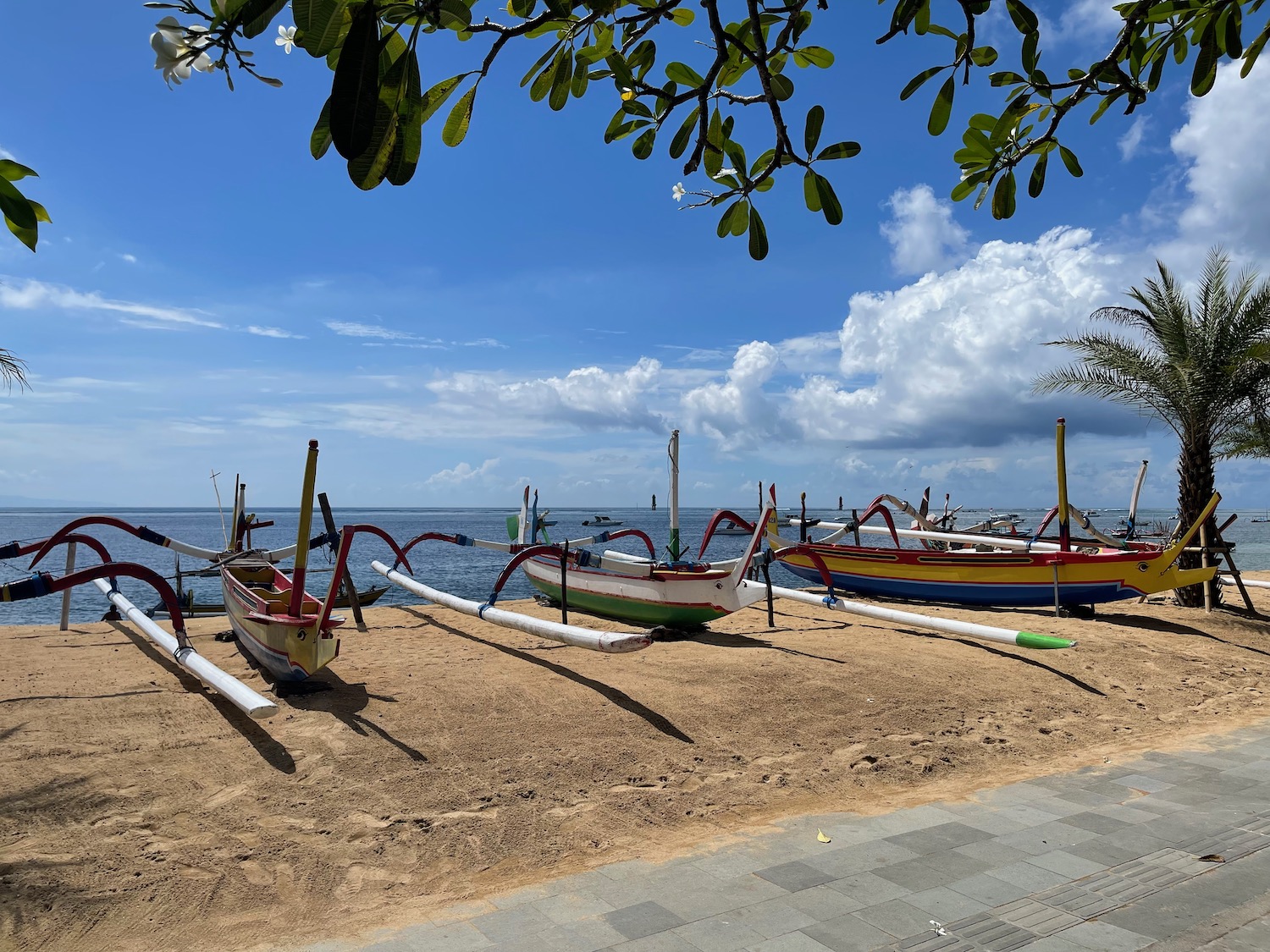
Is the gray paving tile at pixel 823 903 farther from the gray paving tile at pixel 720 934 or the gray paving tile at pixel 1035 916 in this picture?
the gray paving tile at pixel 1035 916

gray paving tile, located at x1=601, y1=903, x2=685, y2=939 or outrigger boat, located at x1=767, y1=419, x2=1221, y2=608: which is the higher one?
outrigger boat, located at x1=767, y1=419, x2=1221, y2=608

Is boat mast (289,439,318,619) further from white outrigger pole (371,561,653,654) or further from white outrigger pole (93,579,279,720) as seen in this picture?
white outrigger pole (371,561,653,654)

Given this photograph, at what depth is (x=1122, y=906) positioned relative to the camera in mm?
4727

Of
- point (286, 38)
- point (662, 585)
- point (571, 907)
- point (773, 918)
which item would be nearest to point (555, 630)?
point (662, 585)

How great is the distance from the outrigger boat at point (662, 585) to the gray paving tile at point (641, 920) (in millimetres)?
6794

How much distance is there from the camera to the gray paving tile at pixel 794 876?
5.10 meters

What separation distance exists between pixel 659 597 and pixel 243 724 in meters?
7.04

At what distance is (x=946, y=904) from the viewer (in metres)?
4.78

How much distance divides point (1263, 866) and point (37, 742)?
368 inches

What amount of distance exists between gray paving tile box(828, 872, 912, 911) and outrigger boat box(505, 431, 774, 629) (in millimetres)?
6846

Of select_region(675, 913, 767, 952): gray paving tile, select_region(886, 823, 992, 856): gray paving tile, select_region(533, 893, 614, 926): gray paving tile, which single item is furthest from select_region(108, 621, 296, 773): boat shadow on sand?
select_region(886, 823, 992, 856): gray paving tile

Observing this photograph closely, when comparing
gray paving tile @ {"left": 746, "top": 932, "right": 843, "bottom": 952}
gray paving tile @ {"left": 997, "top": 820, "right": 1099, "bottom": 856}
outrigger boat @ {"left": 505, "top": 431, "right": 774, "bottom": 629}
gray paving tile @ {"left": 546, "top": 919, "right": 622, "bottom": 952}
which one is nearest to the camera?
gray paving tile @ {"left": 746, "top": 932, "right": 843, "bottom": 952}

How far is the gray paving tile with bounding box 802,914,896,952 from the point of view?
168 inches

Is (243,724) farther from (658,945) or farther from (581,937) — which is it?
(658,945)
